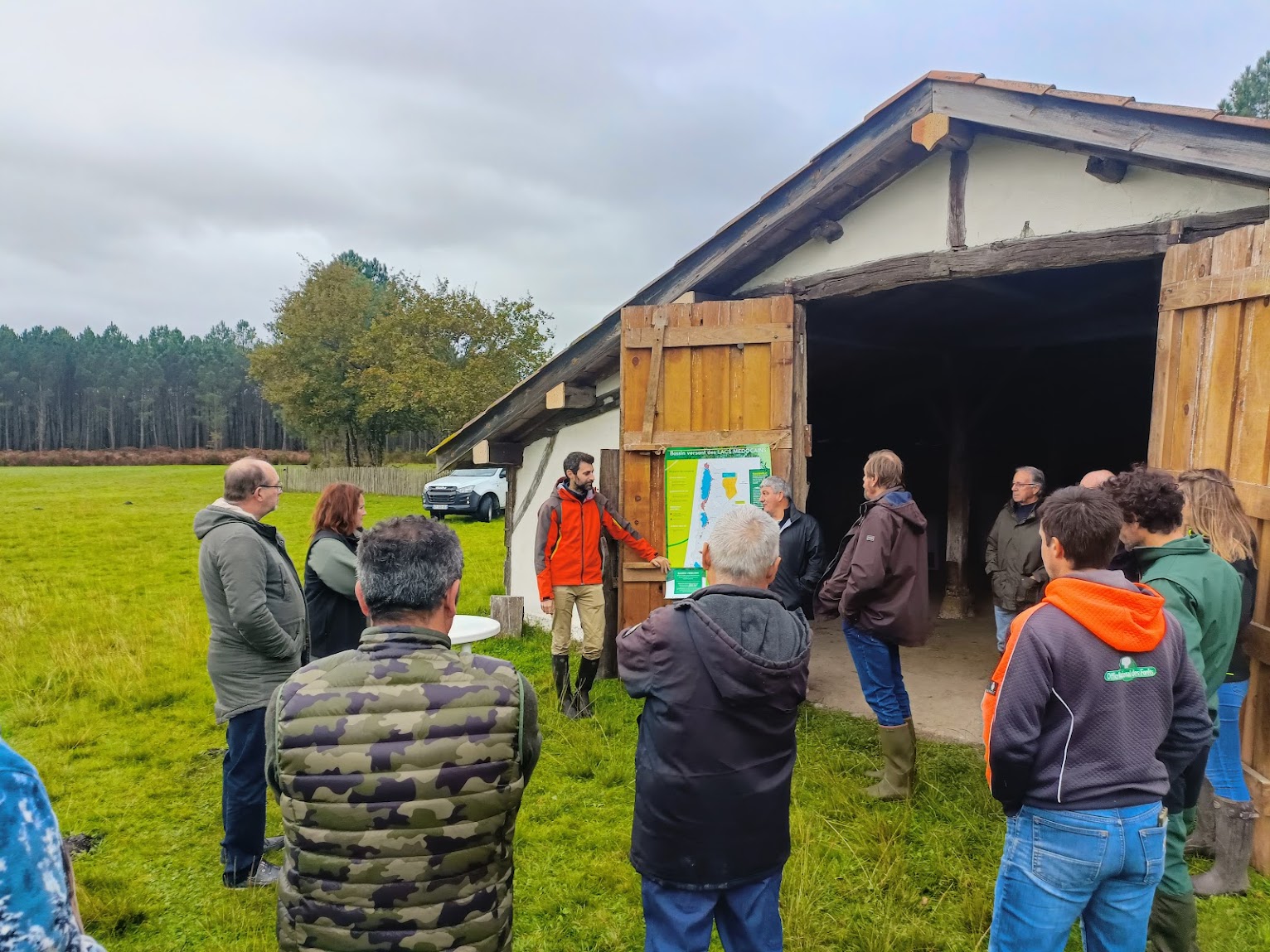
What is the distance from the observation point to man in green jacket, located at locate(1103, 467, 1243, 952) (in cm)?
260

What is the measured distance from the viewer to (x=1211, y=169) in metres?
3.82

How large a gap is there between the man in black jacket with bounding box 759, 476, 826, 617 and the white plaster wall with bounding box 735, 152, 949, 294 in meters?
1.83

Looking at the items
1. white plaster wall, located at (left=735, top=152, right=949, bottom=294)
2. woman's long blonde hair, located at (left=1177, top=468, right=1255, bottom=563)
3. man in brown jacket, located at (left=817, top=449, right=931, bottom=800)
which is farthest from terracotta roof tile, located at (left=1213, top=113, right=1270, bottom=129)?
man in brown jacket, located at (left=817, top=449, right=931, bottom=800)

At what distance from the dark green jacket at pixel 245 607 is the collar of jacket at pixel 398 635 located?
1.83 m

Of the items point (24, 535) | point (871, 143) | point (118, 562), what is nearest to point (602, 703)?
point (871, 143)

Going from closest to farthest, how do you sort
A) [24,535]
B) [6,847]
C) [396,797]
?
[6,847]
[396,797]
[24,535]

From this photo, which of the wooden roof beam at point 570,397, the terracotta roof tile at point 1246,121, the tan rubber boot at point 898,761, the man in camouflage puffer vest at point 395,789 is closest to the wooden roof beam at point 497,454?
the wooden roof beam at point 570,397

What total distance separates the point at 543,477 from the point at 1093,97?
5.64 metres

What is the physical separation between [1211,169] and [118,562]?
15.1m

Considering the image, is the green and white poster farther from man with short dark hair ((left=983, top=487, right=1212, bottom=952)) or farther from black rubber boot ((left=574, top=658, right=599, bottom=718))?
man with short dark hair ((left=983, top=487, right=1212, bottom=952))

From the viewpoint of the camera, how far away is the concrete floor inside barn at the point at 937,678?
18.1 ft

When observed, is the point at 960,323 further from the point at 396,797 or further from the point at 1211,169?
the point at 396,797

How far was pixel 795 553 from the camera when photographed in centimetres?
498

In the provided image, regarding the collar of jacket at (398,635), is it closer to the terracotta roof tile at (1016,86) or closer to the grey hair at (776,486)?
the grey hair at (776,486)
